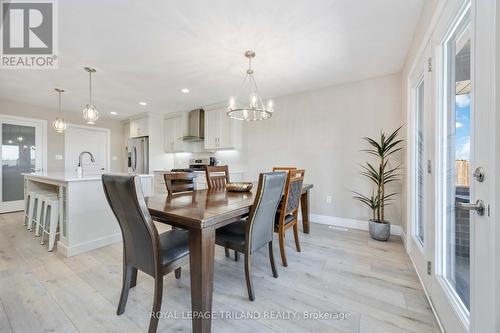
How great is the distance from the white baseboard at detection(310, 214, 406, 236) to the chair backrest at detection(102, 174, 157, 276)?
2969 millimetres

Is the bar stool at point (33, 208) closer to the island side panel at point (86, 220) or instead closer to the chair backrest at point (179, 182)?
the island side panel at point (86, 220)

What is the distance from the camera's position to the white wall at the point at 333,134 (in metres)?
3.08

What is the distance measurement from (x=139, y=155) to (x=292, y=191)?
4565 millimetres

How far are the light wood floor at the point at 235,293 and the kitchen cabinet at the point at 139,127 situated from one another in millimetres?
3376

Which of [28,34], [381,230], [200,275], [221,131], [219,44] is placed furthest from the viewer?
[221,131]

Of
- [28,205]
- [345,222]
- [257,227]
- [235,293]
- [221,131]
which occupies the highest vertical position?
[221,131]

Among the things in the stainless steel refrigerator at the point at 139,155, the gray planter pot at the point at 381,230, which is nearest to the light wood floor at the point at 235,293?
the gray planter pot at the point at 381,230

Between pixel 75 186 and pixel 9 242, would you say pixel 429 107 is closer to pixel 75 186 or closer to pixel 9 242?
pixel 75 186

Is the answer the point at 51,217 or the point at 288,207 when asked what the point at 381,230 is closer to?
the point at 288,207

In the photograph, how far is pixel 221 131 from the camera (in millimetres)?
4500

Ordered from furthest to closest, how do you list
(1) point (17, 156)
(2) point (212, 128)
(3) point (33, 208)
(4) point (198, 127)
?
1. (4) point (198, 127)
2. (2) point (212, 128)
3. (1) point (17, 156)
4. (3) point (33, 208)

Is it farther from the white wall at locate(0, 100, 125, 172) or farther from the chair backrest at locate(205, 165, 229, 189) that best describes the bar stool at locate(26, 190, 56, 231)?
the chair backrest at locate(205, 165, 229, 189)

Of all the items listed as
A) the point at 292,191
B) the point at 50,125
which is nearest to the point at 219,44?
the point at 292,191

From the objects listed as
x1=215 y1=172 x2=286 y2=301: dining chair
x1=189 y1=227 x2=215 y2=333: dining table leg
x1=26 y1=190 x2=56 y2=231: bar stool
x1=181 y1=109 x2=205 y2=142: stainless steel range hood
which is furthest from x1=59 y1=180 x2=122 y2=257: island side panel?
x1=181 y1=109 x2=205 y2=142: stainless steel range hood
